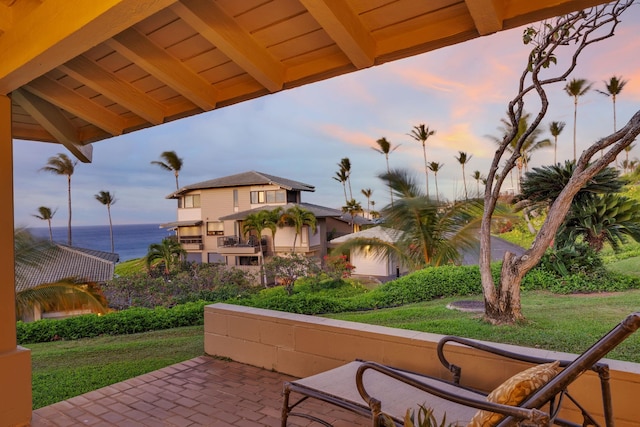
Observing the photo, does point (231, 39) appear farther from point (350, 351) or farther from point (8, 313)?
point (350, 351)

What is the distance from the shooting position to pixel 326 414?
3.21 meters

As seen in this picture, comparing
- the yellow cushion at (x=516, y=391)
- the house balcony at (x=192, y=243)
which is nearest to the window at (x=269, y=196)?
the house balcony at (x=192, y=243)

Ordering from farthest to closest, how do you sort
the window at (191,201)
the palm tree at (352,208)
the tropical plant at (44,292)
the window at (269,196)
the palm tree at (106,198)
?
1. the palm tree at (106,198)
2. the palm tree at (352,208)
3. the window at (191,201)
4. the window at (269,196)
5. the tropical plant at (44,292)

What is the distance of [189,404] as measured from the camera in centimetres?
349

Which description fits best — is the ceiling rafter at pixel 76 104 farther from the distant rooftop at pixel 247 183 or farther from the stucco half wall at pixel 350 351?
the distant rooftop at pixel 247 183

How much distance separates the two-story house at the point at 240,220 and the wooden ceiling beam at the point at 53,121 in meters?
22.0

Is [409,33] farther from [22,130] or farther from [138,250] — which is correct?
[138,250]

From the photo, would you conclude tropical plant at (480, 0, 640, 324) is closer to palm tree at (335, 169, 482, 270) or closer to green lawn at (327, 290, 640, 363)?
green lawn at (327, 290, 640, 363)

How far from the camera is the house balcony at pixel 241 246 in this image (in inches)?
1046

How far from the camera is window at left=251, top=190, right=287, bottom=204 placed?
2869 cm

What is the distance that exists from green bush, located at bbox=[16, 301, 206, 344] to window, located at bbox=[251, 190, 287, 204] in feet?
65.8

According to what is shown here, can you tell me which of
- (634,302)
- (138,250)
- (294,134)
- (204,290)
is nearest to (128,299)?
(204,290)

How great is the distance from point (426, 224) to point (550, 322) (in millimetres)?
5021

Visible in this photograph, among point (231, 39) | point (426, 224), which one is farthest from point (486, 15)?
point (426, 224)
